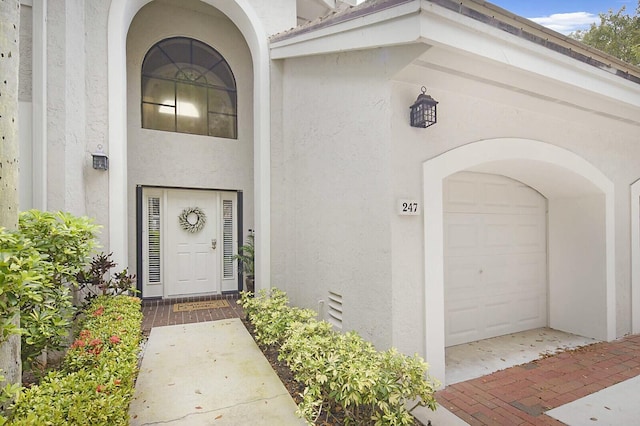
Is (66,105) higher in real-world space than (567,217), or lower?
higher

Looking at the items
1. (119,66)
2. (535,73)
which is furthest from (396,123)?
(119,66)

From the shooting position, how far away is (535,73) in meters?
4.12

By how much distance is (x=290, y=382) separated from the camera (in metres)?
4.16

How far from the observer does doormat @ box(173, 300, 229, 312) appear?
23.9 feet

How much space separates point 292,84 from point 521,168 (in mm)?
4542

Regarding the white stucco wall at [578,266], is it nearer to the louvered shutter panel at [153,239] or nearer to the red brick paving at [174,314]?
the red brick paving at [174,314]

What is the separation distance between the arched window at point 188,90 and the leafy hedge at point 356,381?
6500 mm

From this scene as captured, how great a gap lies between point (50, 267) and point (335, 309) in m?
3.62

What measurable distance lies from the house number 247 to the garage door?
170 centimetres

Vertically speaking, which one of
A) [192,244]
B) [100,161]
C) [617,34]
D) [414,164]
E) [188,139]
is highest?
[617,34]

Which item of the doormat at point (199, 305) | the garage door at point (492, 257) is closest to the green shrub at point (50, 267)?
the doormat at point (199, 305)

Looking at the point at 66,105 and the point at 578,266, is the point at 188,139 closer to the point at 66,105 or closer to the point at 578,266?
the point at 66,105

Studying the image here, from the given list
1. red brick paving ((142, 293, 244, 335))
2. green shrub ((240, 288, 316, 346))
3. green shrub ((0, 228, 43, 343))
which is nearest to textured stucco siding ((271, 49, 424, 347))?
green shrub ((240, 288, 316, 346))

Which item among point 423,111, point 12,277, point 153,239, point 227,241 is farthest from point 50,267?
point 227,241
